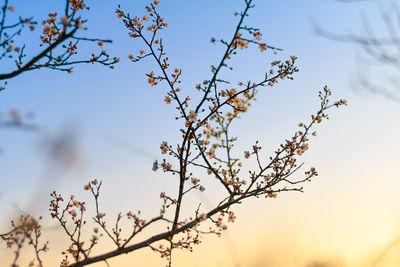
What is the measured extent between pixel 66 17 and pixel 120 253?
11.8ft

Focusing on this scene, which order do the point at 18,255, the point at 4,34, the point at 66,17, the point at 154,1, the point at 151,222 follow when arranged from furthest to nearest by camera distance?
the point at 154,1 → the point at 151,222 → the point at 4,34 → the point at 66,17 → the point at 18,255

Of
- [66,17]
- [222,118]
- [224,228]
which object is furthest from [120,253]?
[66,17]

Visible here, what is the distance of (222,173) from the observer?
7.00 m

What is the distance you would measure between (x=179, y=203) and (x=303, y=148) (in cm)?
265

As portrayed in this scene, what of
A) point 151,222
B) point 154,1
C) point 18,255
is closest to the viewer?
point 18,255

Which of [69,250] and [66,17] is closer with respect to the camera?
[66,17]

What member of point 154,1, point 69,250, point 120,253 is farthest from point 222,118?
point 69,250

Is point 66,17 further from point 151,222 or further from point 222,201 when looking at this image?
point 222,201

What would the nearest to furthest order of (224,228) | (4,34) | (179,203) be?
(4,34), (224,228), (179,203)

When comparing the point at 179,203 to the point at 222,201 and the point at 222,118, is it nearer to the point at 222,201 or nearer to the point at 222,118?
the point at 222,201

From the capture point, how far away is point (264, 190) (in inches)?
267

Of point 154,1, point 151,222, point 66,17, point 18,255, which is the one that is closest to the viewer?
point 18,255

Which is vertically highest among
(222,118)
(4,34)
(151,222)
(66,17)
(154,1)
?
(154,1)

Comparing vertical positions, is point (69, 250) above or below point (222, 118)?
below
